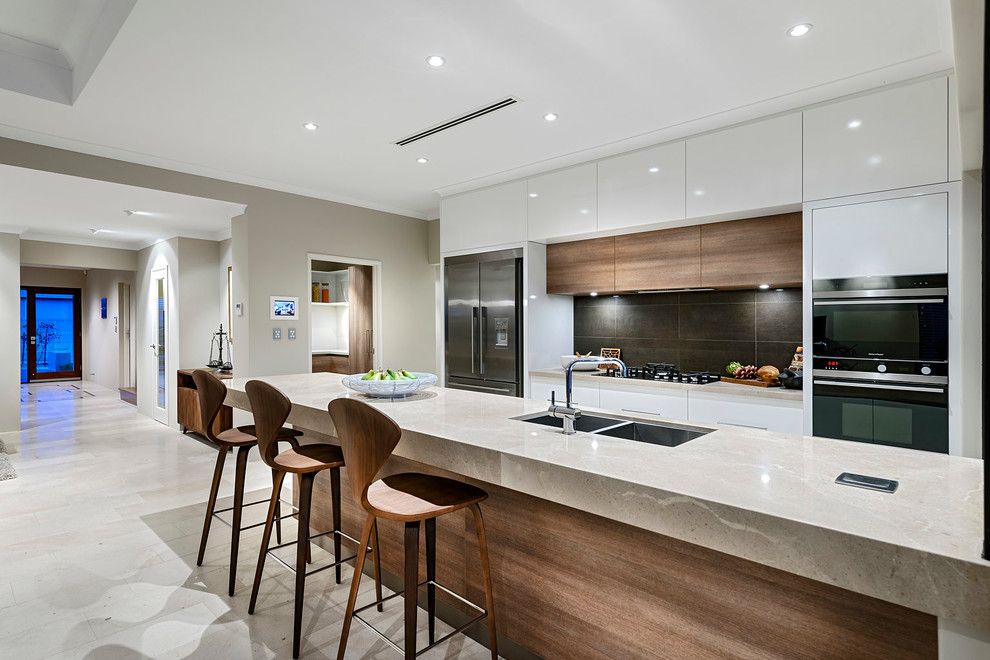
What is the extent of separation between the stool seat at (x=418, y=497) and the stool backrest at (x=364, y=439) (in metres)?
0.09

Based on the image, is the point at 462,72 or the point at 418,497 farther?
the point at 462,72

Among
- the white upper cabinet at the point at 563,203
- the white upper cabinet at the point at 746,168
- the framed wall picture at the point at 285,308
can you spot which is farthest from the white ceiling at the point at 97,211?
the white upper cabinet at the point at 746,168

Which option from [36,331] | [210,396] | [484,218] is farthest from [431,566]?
[36,331]

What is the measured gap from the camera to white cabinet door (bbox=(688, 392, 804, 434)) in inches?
132

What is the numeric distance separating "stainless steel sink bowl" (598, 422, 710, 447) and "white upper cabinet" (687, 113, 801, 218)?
6.64 ft

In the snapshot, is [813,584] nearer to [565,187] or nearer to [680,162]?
[680,162]

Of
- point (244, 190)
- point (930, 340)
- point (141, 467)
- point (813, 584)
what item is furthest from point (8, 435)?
point (930, 340)

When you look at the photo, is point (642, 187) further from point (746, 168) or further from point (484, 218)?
point (484, 218)

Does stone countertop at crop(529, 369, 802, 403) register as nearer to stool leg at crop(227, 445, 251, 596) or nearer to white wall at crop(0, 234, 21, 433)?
stool leg at crop(227, 445, 251, 596)

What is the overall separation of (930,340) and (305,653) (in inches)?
131

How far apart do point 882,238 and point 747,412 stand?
50.2 inches

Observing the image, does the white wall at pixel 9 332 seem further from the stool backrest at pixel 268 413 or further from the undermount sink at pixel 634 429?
the undermount sink at pixel 634 429

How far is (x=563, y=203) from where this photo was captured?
4.52 meters

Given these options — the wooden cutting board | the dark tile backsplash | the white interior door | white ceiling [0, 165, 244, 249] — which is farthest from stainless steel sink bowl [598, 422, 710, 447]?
the white interior door
